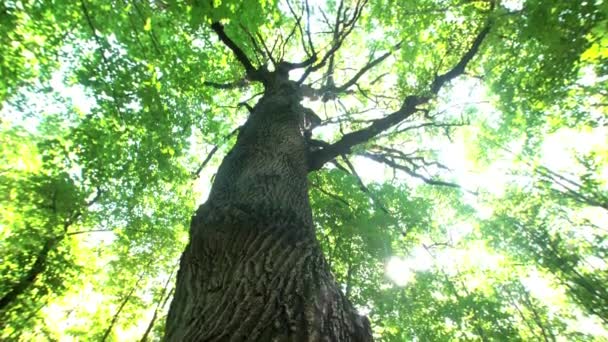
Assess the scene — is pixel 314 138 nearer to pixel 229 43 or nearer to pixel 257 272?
pixel 229 43

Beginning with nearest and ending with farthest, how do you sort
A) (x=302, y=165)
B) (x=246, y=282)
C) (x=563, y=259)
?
1. (x=246, y=282)
2. (x=302, y=165)
3. (x=563, y=259)

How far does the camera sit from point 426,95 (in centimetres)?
610

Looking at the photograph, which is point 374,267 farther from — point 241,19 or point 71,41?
point 71,41

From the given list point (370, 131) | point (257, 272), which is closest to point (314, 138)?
point (370, 131)

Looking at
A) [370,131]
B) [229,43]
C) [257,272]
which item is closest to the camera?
[257,272]

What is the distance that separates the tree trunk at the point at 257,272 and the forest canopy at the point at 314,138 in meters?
1.77

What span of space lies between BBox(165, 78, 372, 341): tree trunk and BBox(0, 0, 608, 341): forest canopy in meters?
1.77

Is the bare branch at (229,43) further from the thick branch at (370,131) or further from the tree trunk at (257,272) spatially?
the tree trunk at (257,272)

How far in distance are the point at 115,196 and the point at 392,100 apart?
7768mm

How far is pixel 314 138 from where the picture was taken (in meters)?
6.98

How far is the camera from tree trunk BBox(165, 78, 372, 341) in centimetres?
162

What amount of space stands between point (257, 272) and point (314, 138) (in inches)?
205

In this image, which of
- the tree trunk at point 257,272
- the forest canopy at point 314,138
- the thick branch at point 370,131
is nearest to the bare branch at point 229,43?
the forest canopy at point 314,138

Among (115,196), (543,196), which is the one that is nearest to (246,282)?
(115,196)
